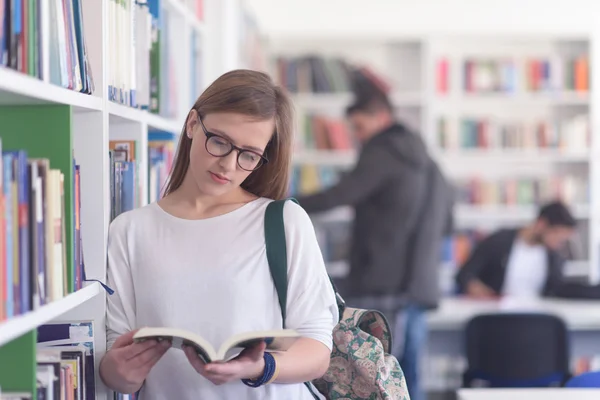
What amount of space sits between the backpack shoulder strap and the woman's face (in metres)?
0.11

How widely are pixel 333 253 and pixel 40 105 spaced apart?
4712mm

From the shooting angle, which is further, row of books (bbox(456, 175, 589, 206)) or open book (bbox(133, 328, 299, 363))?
row of books (bbox(456, 175, 589, 206))

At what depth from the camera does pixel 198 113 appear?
5.48 ft

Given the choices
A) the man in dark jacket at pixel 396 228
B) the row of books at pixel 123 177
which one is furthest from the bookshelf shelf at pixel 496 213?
the row of books at pixel 123 177

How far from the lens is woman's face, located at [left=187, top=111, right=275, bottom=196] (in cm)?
161

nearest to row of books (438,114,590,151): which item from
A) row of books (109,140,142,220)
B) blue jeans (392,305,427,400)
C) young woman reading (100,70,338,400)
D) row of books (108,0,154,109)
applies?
blue jeans (392,305,427,400)

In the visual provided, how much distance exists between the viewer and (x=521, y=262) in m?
5.00

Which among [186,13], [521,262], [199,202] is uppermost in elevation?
[186,13]

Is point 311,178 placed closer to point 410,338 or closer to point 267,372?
point 410,338

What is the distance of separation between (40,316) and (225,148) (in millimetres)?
469

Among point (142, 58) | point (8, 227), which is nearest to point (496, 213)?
point (142, 58)

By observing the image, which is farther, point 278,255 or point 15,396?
→ point 278,255

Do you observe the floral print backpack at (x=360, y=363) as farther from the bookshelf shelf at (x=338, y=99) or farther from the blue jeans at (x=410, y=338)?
the bookshelf shelf at (x=338, y=99)

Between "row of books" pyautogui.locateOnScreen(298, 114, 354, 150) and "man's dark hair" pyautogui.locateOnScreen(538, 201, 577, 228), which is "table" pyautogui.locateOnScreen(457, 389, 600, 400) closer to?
"man's dark hair" pyautogui.locateOnScreen(538, 201, 577, 228)
